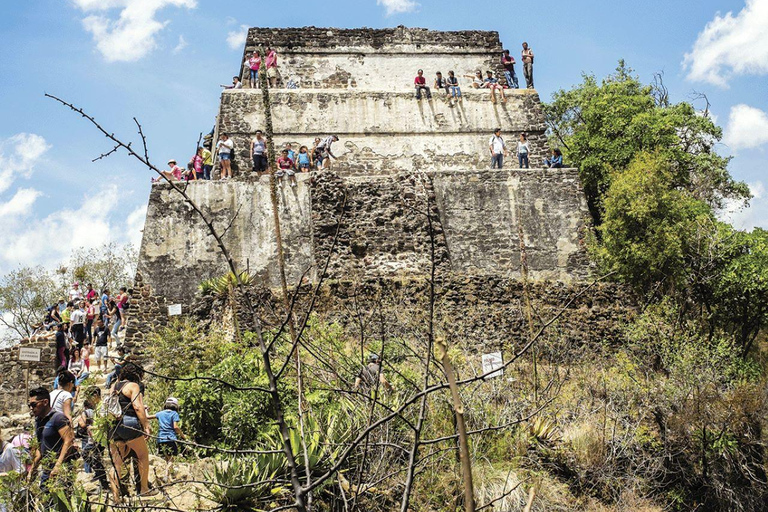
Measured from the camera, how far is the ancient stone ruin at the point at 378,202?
1492cm

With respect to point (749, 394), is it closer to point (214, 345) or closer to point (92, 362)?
point (214, 345)

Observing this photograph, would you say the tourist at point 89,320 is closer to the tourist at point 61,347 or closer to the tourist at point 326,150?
the tourist at point 61,347

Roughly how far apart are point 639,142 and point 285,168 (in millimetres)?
9111

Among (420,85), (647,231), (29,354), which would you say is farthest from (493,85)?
(29,354)

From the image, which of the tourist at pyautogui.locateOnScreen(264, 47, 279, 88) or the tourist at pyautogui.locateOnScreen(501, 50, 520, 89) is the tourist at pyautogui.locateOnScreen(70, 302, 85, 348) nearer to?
the tourist at pyautogui.locateOnScreen(264, 47, 279, 88)

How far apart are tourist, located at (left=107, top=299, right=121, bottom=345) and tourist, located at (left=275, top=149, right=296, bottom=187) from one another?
12.6ft

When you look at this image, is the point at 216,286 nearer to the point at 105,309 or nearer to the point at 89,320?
the point at 105,309

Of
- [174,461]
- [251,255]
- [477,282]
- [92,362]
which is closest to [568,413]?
[477,282]

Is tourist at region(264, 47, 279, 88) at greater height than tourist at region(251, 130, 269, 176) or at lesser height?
greater

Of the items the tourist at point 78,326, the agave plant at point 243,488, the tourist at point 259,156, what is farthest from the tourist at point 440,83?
the agave plant at point 243,488

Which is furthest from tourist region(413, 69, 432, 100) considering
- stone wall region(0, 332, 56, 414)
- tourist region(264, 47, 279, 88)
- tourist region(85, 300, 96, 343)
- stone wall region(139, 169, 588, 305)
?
stone wall region(0, 332, 56, 414)

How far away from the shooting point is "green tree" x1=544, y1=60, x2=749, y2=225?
64.9 feet

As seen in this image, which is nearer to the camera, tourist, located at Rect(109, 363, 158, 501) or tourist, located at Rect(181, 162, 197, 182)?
tourist, located at Rect(109, 363, 158, 501)

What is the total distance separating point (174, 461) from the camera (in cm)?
765
